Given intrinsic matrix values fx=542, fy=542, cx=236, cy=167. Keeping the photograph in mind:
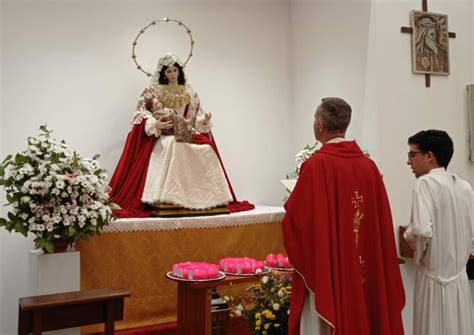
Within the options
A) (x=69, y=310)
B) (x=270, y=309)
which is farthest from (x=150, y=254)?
(x=270, y=309)

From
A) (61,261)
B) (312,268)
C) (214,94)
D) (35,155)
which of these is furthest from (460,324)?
(214,94)

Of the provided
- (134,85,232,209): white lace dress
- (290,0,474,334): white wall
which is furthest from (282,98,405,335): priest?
(134,85,232,209): white lace dress

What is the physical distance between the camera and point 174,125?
18.7ft

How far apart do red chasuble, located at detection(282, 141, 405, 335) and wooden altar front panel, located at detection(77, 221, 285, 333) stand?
2403 millimetres

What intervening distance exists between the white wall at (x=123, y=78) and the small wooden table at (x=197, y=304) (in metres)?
2.18

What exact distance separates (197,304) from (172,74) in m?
2.81

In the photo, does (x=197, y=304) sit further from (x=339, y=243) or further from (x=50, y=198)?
(x=339, y=243)

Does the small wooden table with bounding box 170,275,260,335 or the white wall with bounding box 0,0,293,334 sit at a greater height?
the white wall with bounding box 0,0,293,334

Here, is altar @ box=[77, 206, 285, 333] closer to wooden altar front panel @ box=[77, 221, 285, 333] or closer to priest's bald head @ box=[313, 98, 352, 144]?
wooden altar front panel @ box=[77, 221, 285, 333]

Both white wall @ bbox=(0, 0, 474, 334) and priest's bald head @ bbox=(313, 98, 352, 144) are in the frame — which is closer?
priest's bald head @ bbox=(313, 98, 352, 144)

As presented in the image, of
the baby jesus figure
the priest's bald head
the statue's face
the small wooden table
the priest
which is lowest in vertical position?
the small wooden table

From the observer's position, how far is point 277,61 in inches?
293

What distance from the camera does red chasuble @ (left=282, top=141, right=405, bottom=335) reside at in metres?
2.92

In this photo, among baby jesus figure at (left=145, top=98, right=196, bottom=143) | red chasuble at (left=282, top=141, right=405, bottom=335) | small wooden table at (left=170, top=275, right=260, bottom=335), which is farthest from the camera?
baby jesus figure at (left=145, top=98, right=196, bottom=143)
